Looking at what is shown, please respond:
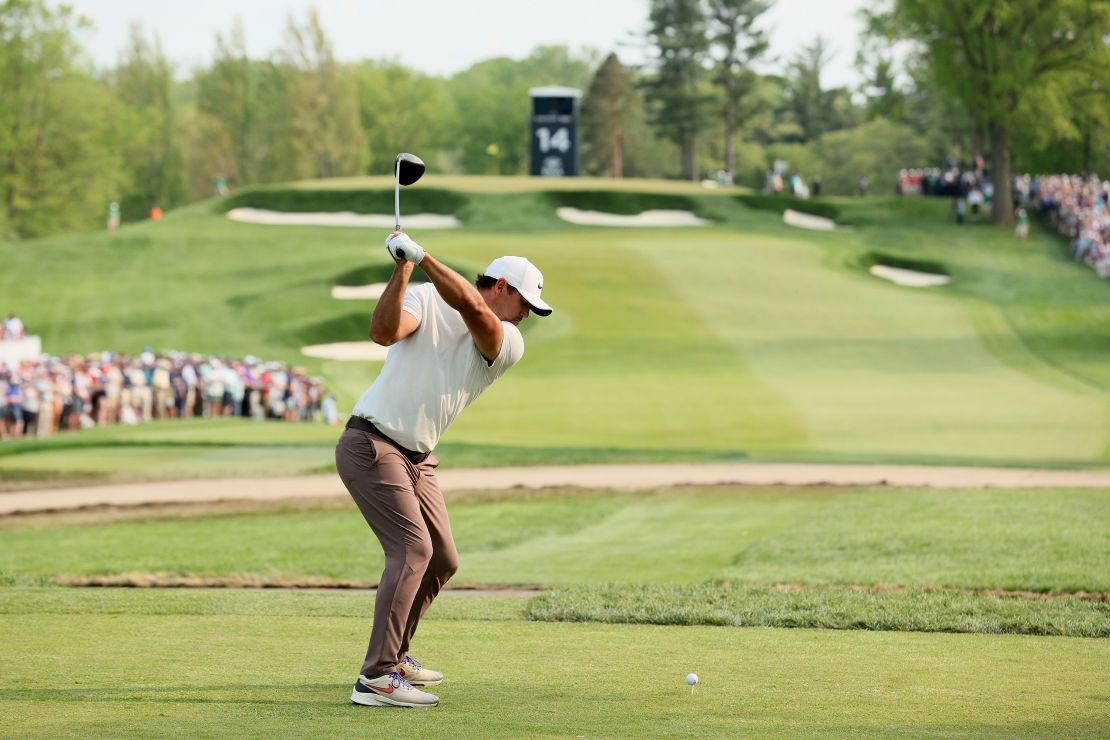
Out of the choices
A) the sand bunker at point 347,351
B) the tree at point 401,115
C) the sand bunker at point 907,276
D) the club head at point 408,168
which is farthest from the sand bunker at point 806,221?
the tree at point 401,115

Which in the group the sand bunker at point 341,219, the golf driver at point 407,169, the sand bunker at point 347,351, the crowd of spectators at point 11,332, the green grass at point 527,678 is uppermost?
the golf driver at point 407,169

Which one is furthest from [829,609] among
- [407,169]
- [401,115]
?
[401,115]

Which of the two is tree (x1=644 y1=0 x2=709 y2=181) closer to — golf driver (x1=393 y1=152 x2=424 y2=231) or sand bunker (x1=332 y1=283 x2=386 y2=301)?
sand bunker (x1=332 y1=283 x2=386 y2=301)

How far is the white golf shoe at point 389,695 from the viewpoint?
21.9 ft

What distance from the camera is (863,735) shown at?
236 inches

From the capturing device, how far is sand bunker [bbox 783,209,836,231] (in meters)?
60.8

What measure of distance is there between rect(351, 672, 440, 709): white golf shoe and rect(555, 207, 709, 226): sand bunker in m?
53.4

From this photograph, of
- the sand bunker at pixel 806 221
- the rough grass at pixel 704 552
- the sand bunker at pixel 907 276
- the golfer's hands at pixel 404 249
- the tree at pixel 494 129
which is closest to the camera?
the golfer's hands at pixel 404 249

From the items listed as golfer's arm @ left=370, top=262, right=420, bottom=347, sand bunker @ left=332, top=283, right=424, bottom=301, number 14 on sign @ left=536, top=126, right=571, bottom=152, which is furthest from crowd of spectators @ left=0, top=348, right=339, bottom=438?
number 14 on sign @ left=536, top=126, right=571, bottom=152

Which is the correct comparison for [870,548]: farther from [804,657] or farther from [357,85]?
[357,85]

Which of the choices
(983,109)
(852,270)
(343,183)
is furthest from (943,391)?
(343,183)

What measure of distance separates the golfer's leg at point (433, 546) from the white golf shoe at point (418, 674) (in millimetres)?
75

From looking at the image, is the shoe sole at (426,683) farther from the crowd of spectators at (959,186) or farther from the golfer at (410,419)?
the crowd of spectators at (959,186)

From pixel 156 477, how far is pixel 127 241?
33546mm
